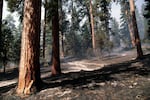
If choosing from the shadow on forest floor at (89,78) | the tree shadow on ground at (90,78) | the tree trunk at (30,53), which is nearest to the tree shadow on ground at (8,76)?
the shadow on forest floor at (89,78)

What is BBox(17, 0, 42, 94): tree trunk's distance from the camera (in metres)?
8.68

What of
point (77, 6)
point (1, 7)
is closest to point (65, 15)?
point (77, 6)

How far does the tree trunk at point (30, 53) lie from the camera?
8680 mm

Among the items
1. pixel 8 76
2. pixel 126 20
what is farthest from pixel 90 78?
pixel 126 20

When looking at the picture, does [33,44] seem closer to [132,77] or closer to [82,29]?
[132,77]

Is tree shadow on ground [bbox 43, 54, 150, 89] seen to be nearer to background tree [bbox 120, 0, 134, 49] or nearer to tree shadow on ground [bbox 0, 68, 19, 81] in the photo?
tree shadow on ground [bbox 0, 68, 19, 81]

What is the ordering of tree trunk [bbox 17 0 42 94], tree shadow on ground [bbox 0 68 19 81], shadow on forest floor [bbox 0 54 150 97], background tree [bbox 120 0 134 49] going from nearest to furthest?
tree trunk [bbox 17 0 42 94] → shadow on forest floor [bbox 0 54 150 97] → tree shadow on ground [bbox 0 68 19 81] → background tree [bbox 120 0 134 49]

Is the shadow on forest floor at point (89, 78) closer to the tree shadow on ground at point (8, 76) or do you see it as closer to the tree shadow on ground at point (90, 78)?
the tree shadow on ground at point (90, 78)

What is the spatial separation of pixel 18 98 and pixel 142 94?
4350 millimetres

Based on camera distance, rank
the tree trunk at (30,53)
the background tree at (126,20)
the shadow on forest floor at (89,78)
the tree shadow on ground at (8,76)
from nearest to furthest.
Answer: the tree trunk at (30,53) < the shadow on forest floor at (89,78) < the tree shadow on ground at (8,76) < the background tree at (126,20)

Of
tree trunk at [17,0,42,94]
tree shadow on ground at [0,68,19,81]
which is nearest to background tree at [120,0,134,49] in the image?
tree shadow on ground at [0,68,19,81]

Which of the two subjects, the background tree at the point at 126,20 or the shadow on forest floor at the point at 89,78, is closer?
the shadow on forest floor at the point at 89,78

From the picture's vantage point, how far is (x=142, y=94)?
290 inches

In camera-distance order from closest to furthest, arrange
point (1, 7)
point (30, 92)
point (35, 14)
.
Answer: point (30, 92), point (35, 14), point (1, 7)
